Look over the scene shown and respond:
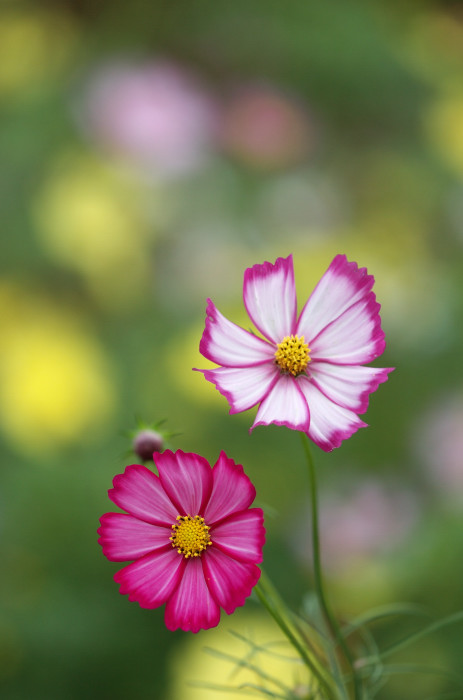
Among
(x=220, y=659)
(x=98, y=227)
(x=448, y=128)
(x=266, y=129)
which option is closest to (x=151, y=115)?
(x=266, y=129)

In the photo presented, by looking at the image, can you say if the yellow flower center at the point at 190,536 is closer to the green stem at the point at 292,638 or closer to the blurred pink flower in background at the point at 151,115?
the green stem at the point at 292,638

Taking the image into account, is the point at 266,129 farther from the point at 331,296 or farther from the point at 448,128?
the point at 331,296

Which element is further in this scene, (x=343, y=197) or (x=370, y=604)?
(x=343, y=197)

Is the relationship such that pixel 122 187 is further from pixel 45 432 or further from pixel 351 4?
pixel 351 4

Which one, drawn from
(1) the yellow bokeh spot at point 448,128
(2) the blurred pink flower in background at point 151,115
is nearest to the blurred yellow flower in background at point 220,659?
(2) the blurred pink flower in background at point 151,115

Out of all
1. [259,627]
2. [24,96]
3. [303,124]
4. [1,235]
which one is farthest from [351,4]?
[259,627]

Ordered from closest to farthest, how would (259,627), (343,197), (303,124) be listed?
(259,627) → (343,197) → (303,124)

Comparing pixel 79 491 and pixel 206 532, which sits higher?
pixel 79 491

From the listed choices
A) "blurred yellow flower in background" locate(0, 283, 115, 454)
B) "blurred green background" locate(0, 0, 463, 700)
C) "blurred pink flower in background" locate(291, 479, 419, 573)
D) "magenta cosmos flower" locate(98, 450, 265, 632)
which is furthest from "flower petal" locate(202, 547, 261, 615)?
"blurred yellow flower in background" locate(0, 283, 115, 454)

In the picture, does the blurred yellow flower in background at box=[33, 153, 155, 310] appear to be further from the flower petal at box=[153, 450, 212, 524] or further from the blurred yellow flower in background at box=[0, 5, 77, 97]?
the flower petal at box=[153, 450, 212, 524]
